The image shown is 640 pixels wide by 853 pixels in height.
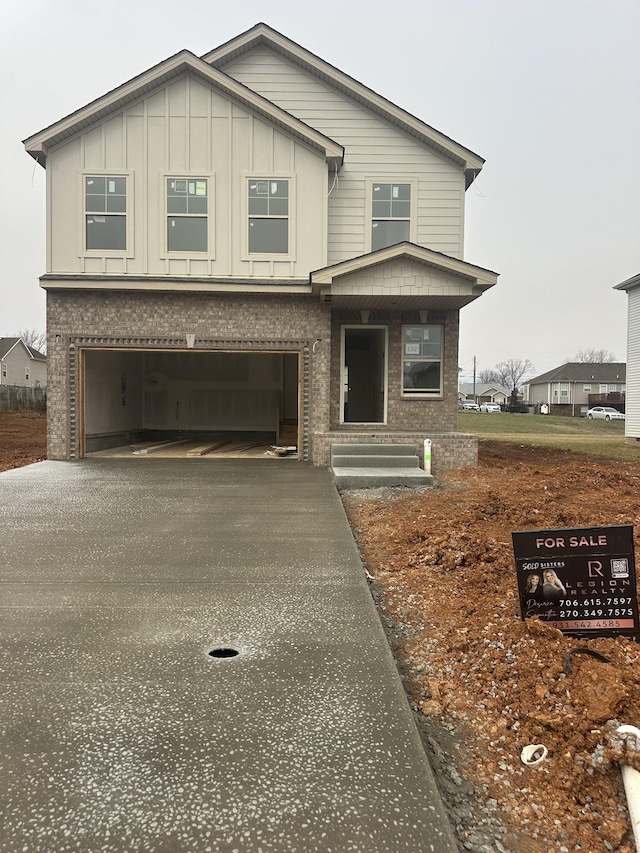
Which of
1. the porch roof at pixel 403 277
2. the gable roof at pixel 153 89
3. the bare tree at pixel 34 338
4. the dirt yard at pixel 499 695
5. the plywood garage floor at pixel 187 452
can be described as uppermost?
the bare tree at pixel 34 338

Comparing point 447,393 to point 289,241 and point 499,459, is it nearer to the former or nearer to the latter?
point 499,459

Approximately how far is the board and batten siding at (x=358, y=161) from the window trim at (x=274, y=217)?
136 cm

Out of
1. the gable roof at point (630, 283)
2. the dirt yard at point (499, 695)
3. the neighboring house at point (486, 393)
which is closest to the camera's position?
the dirt yard at point (499, 695)

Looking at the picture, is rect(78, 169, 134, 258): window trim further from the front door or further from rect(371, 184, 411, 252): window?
the front door

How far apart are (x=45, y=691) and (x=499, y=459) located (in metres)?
12.5

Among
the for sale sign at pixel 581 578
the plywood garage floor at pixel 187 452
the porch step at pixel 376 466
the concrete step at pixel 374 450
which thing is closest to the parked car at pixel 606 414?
the plywood garage floor at pixel 187 452

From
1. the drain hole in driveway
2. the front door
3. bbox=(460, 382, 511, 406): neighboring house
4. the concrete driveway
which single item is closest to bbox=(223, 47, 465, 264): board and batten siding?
the front door

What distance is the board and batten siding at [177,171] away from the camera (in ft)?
35.4

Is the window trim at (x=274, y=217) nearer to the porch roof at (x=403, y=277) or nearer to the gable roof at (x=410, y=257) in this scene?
the porch roof at (x=403, y=277)

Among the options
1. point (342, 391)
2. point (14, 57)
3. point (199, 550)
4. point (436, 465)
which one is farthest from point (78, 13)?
point (199, 550)

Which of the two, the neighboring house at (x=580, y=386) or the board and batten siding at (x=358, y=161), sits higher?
the board and batten siding at (x=358, y=161)

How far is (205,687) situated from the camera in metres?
2.55

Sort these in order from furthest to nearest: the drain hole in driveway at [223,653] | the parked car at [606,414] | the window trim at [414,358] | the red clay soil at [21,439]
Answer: the parked car at [606,414], the red clay soil at [21,439], the window trim at [414,358], the drain hole in driveway at [223,653]

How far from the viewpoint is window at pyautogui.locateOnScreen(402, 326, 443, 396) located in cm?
1203
